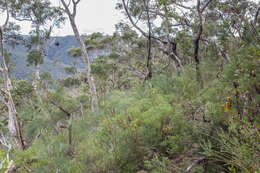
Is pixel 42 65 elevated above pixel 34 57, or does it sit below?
below

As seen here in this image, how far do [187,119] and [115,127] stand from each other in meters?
0.78

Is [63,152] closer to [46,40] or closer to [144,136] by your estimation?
[144,136]

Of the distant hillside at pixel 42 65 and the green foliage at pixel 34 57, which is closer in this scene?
the green foliage at pixel 34 57

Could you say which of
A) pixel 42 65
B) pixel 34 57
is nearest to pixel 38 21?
pixel 34 57

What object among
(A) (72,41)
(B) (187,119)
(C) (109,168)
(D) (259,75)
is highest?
(A) (72,41)

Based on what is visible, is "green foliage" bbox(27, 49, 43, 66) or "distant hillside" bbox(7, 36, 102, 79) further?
"distant hillside" bbox(7, 36, 102, 79)

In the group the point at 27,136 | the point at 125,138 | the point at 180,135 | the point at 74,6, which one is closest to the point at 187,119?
the point at 180,135

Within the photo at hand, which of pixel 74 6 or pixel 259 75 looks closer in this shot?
Result: pixel 259 75

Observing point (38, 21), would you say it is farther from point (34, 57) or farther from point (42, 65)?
point (42, 65)

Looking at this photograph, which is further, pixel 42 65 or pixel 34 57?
pixel 42 65

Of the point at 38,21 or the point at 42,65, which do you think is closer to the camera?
the point at 38,21

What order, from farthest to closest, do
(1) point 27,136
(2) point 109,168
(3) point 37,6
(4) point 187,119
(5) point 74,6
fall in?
(3) point 37,6 < (5) point 74,6 < (1) point 27,136 < (4) point 187,119 < (2) point 109,168

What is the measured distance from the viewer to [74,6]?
22.2ft

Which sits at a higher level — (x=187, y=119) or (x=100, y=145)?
(x=187, y=119)
